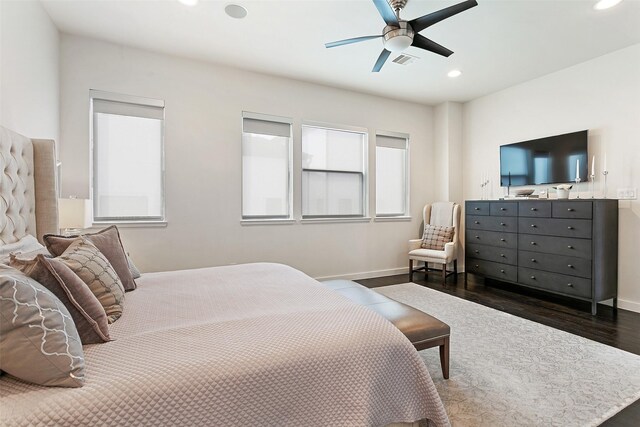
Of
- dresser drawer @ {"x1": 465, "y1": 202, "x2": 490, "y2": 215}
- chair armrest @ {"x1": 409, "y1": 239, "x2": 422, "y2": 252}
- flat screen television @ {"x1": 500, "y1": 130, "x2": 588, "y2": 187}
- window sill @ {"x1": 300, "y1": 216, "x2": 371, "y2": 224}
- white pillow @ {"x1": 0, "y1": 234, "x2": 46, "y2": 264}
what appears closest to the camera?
white pillow @ {"x1": 0, "y1": 234, "x2": 46, "y2": 264}

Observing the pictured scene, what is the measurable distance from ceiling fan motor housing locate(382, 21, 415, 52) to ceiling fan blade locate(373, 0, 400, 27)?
0.04 metres

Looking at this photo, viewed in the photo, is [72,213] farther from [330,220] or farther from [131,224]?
[330,220]

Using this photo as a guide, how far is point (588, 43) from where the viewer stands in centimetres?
320

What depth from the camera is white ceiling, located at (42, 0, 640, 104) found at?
2621 millimetres

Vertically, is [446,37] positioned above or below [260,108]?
above

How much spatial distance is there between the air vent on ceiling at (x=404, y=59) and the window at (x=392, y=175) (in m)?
1.39

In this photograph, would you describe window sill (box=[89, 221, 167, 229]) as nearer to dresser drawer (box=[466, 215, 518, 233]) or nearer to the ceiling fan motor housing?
the ceiling fan motor housing

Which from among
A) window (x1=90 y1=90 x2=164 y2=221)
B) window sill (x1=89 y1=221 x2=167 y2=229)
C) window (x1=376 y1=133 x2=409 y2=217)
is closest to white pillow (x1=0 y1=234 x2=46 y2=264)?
window sill (x1=89 y1=221 x2=167 y2=229)

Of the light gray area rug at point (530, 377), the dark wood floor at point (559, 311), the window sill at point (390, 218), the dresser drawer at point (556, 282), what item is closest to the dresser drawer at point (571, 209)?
the dresser drawer at point (556, 282)

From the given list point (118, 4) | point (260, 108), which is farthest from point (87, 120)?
point (260, 108)

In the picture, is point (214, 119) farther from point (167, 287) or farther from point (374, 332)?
point (374, 332)

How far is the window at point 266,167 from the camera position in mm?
3967

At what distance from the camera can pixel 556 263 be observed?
3400mm

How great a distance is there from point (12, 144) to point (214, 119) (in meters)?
2.07
